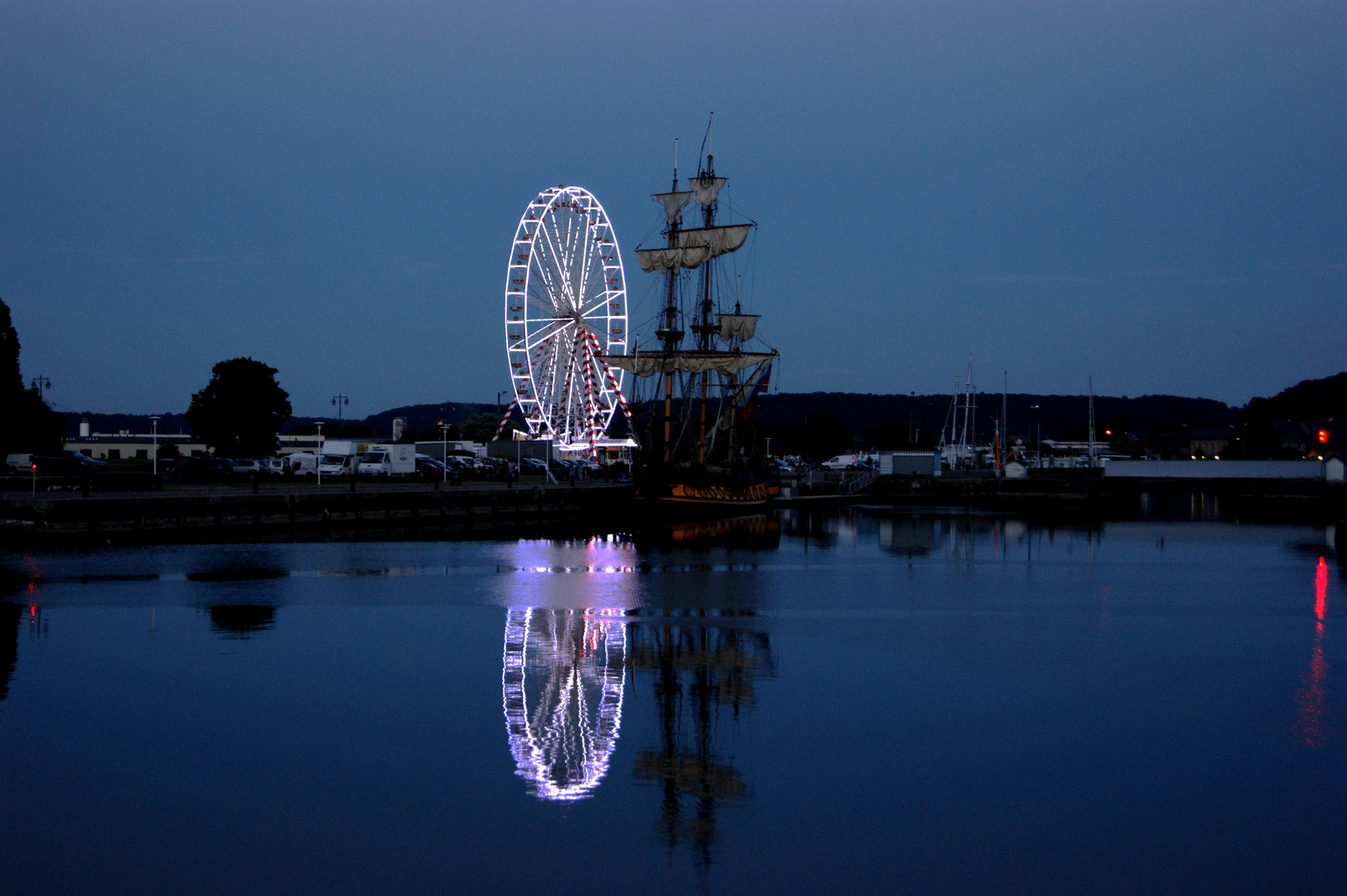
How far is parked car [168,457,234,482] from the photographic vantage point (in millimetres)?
60625

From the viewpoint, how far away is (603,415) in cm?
8312

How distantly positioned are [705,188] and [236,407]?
148 feet

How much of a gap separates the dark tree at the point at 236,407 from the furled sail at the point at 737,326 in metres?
41.6

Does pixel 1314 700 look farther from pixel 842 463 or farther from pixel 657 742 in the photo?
pixel 842 463

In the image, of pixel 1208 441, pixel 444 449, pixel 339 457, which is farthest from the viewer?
pixel 1208 441

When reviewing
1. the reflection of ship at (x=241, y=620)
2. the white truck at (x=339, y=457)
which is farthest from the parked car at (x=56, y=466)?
the reflection of ship at (x=241, y=620)

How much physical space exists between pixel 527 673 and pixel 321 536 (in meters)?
25.9

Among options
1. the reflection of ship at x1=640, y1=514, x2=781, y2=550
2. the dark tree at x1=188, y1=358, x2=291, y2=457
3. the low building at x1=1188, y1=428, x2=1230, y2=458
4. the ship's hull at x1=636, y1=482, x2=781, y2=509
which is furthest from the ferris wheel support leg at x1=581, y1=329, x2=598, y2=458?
the low building at x1=1188, y1=428, x2=1230, y2=458

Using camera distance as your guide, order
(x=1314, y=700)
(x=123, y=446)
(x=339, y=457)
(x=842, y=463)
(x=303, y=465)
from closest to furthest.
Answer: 1. (x=1314, y=700)
2. (x=303, y=465)
3. (x=339, y=457)
4. (x=842, y=463)
5. (x=123, y=446)

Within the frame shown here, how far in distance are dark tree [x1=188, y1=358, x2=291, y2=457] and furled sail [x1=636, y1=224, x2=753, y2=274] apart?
41.0 meters

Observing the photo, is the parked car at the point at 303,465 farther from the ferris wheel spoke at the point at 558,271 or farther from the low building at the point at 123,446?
the low building at the point at 123,446

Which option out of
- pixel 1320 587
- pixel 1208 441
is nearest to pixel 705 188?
pixel 1320 587

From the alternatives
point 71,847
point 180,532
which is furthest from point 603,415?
point 71,847

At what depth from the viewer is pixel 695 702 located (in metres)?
14.8
